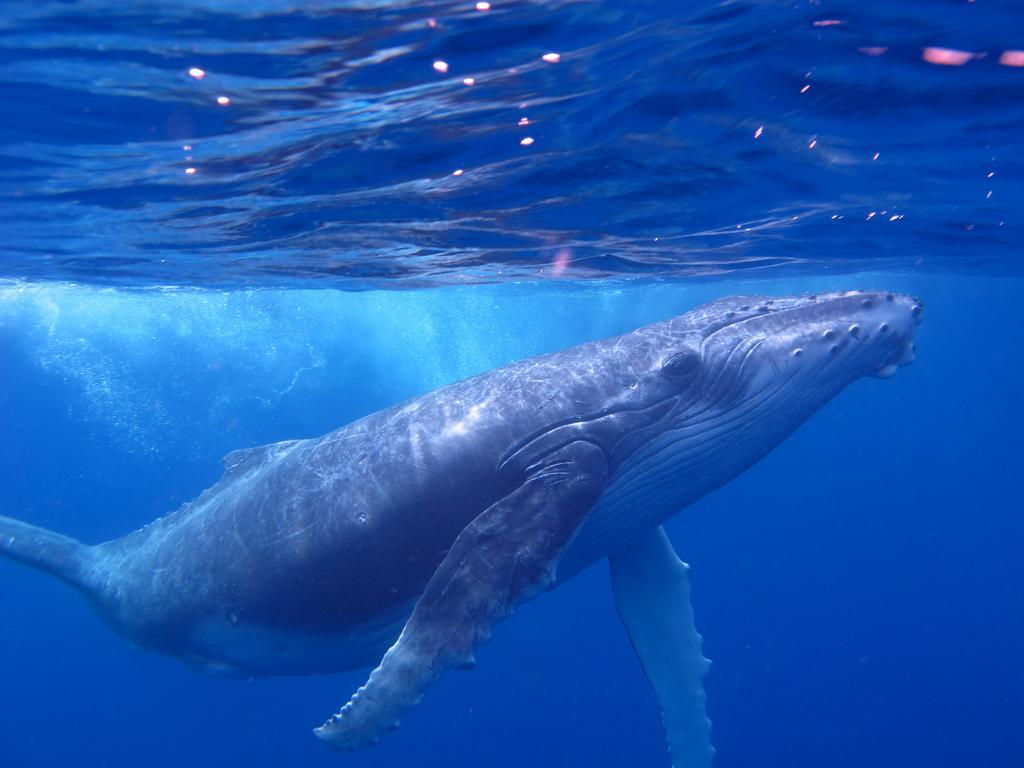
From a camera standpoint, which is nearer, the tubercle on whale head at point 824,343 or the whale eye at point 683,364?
the tubercle on whale head at point 824,343

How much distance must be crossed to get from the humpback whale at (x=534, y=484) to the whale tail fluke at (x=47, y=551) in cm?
348

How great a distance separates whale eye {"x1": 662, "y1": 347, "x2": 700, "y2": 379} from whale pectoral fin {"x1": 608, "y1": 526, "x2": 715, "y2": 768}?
8.92ft

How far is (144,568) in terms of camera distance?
1120cm

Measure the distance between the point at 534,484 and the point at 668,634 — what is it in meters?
4.13

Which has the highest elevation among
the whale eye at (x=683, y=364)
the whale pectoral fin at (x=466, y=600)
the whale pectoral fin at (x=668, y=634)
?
the whale eye at (x=683, y=364)

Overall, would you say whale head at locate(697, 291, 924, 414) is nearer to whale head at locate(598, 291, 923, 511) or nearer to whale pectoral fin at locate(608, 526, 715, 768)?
whale head at locate(598, 291, 923, 511)

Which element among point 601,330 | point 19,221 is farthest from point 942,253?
point 601,330

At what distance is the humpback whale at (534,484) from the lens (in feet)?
25.8

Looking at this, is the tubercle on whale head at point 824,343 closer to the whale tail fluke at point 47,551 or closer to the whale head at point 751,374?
the whale head at point 751,374

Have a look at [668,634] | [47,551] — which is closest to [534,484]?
[668,634]

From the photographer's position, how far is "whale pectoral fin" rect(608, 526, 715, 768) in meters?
10.2

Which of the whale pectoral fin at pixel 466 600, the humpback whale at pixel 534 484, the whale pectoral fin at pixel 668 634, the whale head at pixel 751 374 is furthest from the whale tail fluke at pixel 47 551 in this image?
the whale head at pixel 751 374

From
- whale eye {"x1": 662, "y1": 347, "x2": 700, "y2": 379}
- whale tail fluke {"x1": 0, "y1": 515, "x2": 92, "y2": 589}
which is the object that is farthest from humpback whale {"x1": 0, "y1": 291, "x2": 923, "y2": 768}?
whale tail fluke {"x1": 0, "y1": 515, "x2": 92, "y2": 589}

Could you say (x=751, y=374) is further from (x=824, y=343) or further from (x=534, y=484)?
(x=534, y=484)
